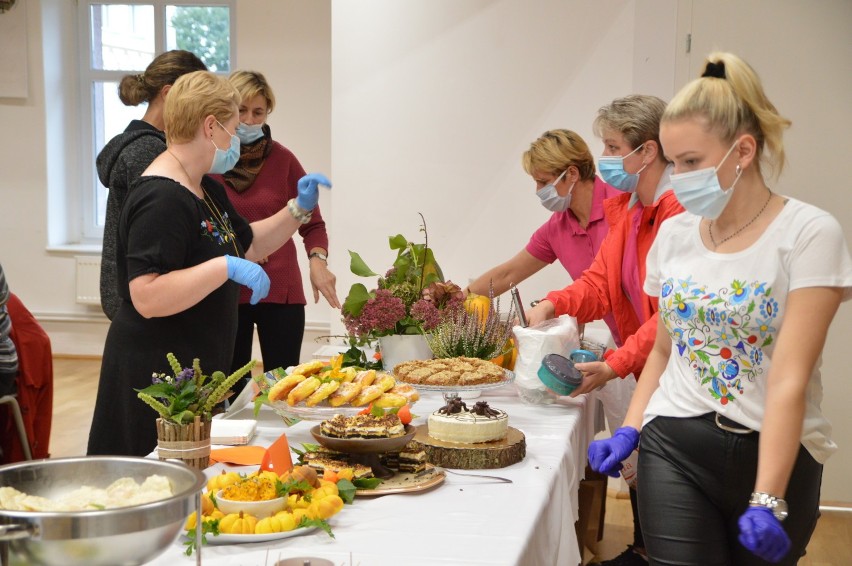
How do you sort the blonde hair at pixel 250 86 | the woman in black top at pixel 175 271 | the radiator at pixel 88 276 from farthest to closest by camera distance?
the radiator at pixel 88 276 < the blonde hair at pixel 250 86 < the woman in black top at pixel 175 271

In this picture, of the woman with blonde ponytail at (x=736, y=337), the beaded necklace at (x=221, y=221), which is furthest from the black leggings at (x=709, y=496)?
the beaded necklace at (x=221, y=221)

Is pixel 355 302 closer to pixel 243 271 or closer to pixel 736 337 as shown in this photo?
pixel 243 271

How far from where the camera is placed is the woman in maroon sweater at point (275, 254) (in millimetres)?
3195

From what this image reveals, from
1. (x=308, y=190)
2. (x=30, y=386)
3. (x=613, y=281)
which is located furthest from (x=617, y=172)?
(x=30, y=386)

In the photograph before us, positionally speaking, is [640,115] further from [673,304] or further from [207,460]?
[207,460]

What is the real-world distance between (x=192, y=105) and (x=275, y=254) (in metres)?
1.18

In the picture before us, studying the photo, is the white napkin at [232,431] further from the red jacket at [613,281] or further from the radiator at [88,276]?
the radiator at [88,276]

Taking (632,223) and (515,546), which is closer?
(515,546)

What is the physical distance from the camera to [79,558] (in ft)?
3.17

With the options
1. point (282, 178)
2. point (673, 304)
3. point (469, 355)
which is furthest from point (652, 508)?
point (282, 178)

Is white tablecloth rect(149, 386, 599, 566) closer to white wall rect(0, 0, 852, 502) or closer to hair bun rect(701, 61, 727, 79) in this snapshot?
hair bun rect(701, 61, 727, 79)

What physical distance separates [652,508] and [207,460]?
787 millimetres

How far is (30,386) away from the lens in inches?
123

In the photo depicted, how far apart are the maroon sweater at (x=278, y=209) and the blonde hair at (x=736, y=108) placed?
1.87 m
